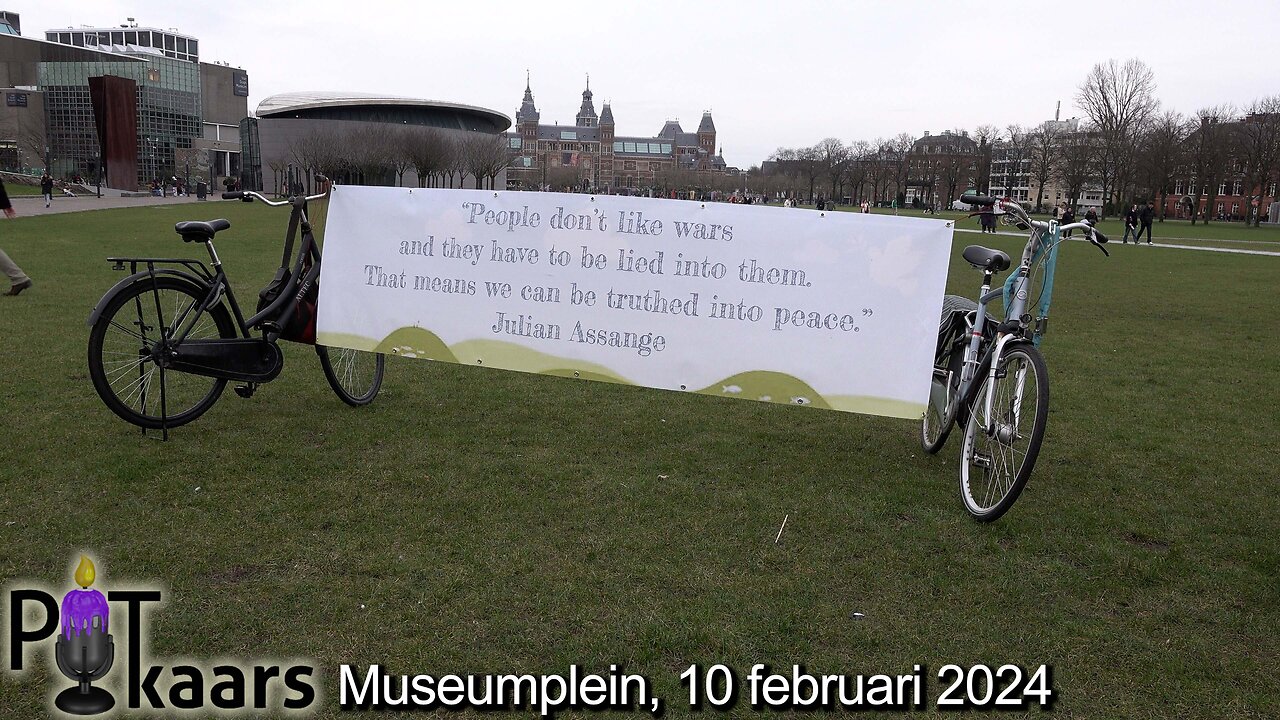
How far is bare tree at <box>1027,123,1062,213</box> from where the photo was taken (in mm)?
89062

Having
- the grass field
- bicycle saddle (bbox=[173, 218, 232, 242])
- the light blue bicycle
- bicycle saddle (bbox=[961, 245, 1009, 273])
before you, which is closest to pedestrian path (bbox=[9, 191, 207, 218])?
bicycle saddle (bbox=[173, 218, 232, 242])

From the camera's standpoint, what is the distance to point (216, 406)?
6340 mm

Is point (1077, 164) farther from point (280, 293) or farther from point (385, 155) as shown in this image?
point (280, 293)

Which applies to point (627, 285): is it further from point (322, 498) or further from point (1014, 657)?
point (1014, 657)

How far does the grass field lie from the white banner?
0.58 meters

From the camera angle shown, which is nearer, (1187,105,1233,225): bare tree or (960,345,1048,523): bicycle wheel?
(960,345,1048,523): bicycle wheel

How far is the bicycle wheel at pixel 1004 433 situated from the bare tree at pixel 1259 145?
79060mm

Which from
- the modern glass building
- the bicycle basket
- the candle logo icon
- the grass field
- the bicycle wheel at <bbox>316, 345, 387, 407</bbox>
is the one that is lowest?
the grass field

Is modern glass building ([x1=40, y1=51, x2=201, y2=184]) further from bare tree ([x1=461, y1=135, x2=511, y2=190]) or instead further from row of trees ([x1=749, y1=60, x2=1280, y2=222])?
row of trees ([x1=749, y1=60, x2=1280, y2=222])

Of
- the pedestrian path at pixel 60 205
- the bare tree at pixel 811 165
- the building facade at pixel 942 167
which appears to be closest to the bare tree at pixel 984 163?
the building facade at pixel 942 167

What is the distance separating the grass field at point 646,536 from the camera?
10.8ft

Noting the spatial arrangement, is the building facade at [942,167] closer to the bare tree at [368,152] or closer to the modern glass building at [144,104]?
the bare tree at [368,152]

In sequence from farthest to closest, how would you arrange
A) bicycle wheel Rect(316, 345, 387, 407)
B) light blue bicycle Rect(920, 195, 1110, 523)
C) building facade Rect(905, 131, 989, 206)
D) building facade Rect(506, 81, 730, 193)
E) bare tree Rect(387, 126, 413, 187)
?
1. building facade Rect(506, 81, 730, 193)
2. building facade Rect(905, 131, 989, 206)
3. bare tree Rect(387, 126, 413, 187)
4. bicycle wheel Rect(316, 345, 387, 407)
5. light blue bicycle Rect(920, 195, 1110, 523)

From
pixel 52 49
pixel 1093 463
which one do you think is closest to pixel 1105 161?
pixel 1093 463
